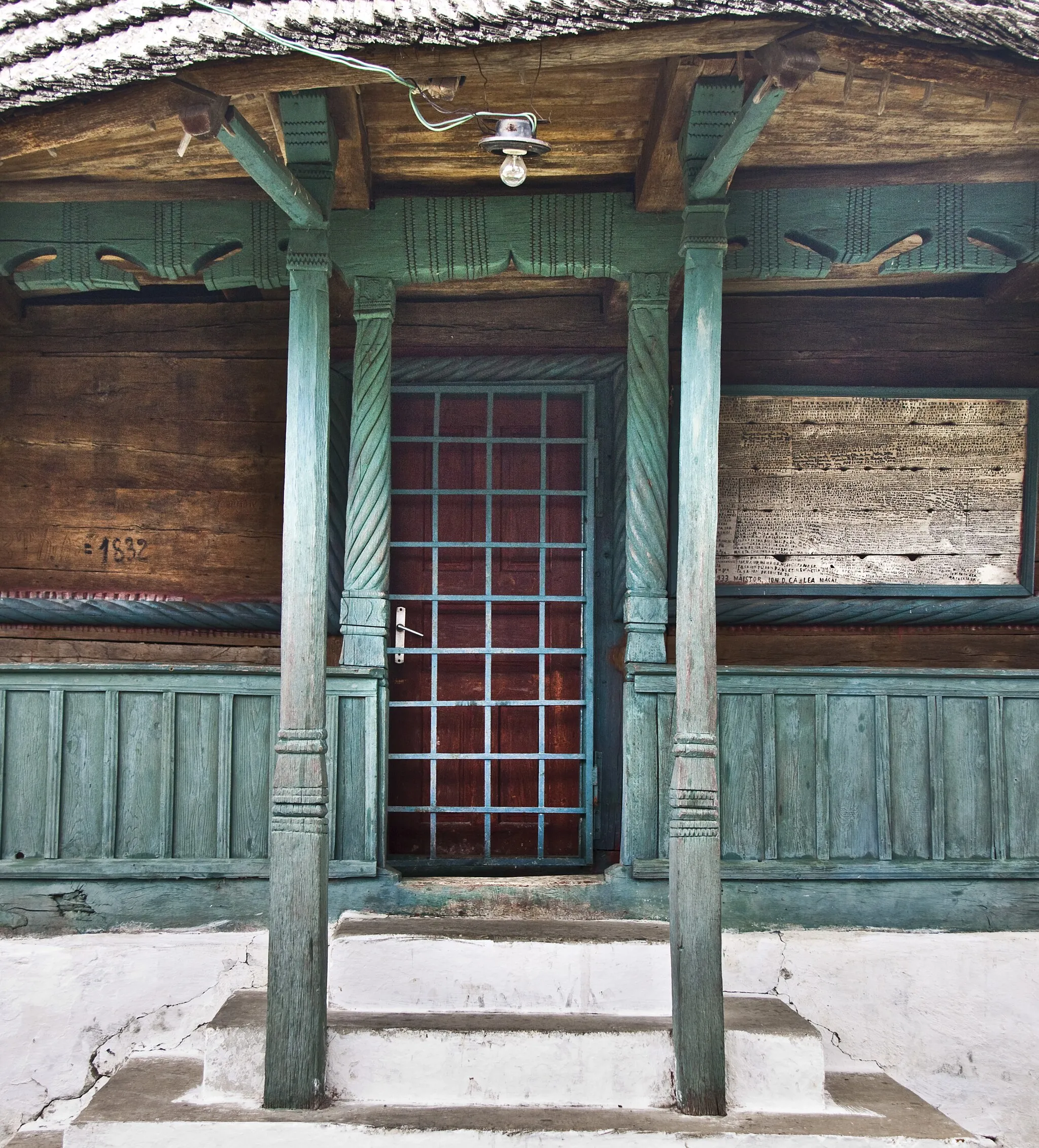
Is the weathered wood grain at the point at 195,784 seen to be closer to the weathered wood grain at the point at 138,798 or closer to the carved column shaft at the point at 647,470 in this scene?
the weathered wood grain at the point at 138,798

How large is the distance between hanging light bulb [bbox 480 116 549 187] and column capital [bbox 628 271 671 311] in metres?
1.25

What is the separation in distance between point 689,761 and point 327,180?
98.7 inches

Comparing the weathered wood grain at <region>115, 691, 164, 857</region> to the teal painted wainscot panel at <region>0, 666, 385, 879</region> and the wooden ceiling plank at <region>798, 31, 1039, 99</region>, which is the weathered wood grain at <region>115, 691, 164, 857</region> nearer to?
the teal painted wainscot panel at <region>0, 666, 385, 879</region>

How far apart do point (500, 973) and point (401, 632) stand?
1888 mm

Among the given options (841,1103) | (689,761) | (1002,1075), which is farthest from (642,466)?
(1002,1075)

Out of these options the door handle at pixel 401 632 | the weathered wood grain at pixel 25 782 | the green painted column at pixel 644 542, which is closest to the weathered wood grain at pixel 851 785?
the green painted column at pixel 644 542

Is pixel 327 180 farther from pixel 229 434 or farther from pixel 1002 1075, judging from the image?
pixel 1002 1075

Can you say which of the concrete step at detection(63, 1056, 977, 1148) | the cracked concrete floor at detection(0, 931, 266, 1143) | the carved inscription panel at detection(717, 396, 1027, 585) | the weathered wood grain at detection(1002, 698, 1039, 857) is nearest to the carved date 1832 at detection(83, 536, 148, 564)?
the cracked concrete floor at detection(0, 931, 266, 1143)

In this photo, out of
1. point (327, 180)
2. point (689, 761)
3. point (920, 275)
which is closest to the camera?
point (689, 761)

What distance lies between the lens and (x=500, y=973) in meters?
4.06

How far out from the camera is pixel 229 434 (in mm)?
5586

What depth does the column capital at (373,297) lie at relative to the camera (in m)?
4.70

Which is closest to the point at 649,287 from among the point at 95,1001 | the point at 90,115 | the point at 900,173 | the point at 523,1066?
the point at 900,173

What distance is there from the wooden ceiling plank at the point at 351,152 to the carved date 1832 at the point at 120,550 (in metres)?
2.04
